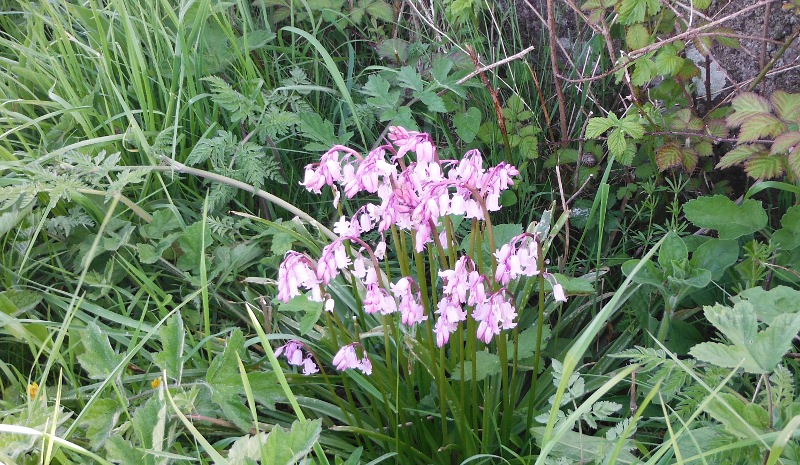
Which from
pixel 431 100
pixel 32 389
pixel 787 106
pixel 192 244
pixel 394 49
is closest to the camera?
pixel 32 389

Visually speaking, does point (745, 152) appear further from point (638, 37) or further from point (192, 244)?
point (192, 244)

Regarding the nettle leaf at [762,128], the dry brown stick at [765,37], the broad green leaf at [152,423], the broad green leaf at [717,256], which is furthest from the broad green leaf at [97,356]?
the dry brown stick at [765,37]

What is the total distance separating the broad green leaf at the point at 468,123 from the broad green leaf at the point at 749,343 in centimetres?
125

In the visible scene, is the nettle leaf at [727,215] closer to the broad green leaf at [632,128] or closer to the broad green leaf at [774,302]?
the broad green leaf at [632,128]

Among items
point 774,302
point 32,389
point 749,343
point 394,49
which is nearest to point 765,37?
point 774,302

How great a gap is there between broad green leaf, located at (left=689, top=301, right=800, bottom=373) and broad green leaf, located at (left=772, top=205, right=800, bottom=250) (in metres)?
0.82

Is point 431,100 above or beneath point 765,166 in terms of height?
above

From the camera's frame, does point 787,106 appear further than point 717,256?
No

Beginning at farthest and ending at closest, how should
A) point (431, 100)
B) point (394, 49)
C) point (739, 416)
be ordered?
point (394, 49) → point (431, 100) → point (739, 416)

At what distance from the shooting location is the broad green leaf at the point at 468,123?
237 centimetres

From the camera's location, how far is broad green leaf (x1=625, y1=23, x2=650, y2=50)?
2.13 metres

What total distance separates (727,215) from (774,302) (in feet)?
1.73

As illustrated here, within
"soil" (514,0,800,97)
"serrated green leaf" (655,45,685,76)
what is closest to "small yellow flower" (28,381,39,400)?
"serrated green leaf" (655,45,685,76)

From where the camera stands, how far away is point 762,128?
183 cm
